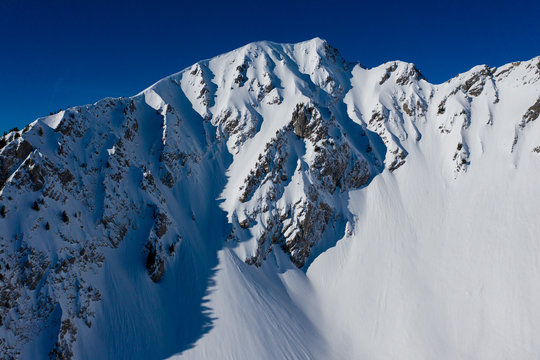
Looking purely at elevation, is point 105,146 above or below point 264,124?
below

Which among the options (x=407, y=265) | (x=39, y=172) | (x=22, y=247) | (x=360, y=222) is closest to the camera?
(x=22, y=247)

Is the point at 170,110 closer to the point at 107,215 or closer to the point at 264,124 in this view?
the point at 264,124

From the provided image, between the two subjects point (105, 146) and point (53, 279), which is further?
point (105, 146)

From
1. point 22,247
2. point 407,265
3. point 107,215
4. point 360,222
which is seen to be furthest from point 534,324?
point 22,247

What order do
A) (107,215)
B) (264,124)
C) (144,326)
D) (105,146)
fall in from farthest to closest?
(264,124), (105,146), (107,215), (144,326)

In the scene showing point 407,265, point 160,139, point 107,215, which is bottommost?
point 407,265

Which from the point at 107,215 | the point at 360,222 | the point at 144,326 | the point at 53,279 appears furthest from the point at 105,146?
the point at 360,222
